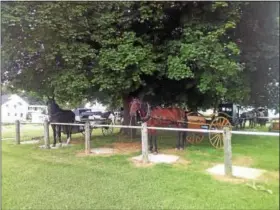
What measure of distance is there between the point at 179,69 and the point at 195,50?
1.11ft

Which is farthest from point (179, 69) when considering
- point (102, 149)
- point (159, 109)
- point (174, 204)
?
point (174, 204)

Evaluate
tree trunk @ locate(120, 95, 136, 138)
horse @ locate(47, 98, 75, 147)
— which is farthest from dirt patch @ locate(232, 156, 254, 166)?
tree trunk @ locate(120, 95, 136, 138)

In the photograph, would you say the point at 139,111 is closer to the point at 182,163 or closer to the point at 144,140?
the point at 144,140

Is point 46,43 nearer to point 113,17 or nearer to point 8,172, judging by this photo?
point 113,17

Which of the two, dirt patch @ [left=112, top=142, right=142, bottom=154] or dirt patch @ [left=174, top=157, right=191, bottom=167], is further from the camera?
dirt patch @ [left=112, top=142, right=142, bottom=154]

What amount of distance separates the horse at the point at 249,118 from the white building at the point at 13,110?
1.11 metres

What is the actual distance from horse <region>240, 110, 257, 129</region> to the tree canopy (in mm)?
2062

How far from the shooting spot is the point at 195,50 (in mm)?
3088

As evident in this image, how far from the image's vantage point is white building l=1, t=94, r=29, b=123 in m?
1.46

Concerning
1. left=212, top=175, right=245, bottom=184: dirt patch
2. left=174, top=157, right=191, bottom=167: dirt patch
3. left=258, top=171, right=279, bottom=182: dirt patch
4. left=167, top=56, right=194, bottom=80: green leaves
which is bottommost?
left=174, top=157, right=191, bottom=167: dirt patch

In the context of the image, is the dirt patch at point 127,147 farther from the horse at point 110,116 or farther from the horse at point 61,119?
the horse at point 61,119

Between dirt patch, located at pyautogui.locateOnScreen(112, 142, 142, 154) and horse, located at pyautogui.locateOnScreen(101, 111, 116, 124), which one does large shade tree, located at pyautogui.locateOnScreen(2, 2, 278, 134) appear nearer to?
horse, located at pyautogui.locateOnScreen(101, 111, 116, 124)

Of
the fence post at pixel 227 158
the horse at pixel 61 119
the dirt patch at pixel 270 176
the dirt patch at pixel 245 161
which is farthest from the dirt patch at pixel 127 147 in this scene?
the dirt patch at pixel 270 176

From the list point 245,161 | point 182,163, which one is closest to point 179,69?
point 182,163
